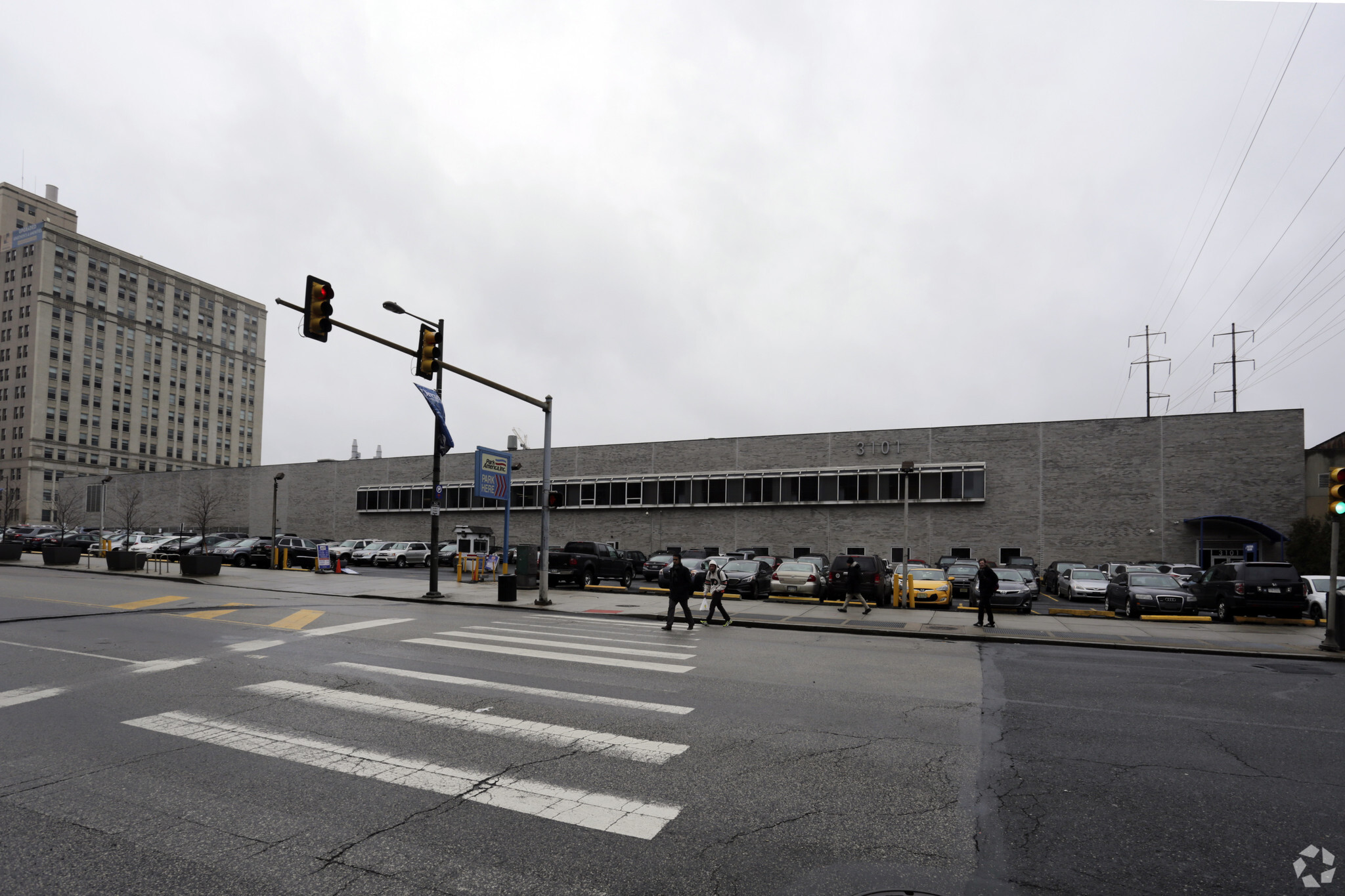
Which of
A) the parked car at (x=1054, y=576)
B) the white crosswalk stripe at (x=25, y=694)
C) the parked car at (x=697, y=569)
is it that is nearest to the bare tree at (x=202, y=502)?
the parked car at (x=697, y=569)

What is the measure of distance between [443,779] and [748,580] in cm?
2114

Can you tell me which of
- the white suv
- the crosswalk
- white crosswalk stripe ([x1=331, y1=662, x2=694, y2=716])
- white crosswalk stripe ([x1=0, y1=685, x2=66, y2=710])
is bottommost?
the white suv

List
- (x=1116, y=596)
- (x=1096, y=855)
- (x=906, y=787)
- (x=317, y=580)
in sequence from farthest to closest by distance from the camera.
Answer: (x=317, y=580) < (x=1116, y=596) < (x=906, y=787) < (x=1096, y=855)

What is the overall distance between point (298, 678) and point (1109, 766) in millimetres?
8933

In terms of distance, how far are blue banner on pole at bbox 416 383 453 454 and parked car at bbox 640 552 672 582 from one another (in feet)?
38.7

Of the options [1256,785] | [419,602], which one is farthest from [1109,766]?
[419,602]

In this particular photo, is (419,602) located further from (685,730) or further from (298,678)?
(685,730)

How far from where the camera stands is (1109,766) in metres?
6.51

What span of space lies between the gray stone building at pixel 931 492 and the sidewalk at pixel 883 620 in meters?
7.59

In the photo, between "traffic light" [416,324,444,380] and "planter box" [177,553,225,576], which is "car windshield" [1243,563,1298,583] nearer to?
"traffic light" [416,324,444,380]

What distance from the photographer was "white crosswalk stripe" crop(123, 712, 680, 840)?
5.13 m

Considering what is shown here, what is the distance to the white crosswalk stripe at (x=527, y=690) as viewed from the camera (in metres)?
8.41

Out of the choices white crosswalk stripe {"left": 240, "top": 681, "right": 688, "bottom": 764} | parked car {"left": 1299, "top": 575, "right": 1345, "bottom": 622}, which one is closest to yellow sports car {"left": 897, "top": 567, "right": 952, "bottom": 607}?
parked car {"left": 1299, "top": 575, "right": 1345, "bottom": 622}

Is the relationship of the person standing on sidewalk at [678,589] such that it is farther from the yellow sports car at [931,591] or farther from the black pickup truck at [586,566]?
the black pickup truck at [586,566]
